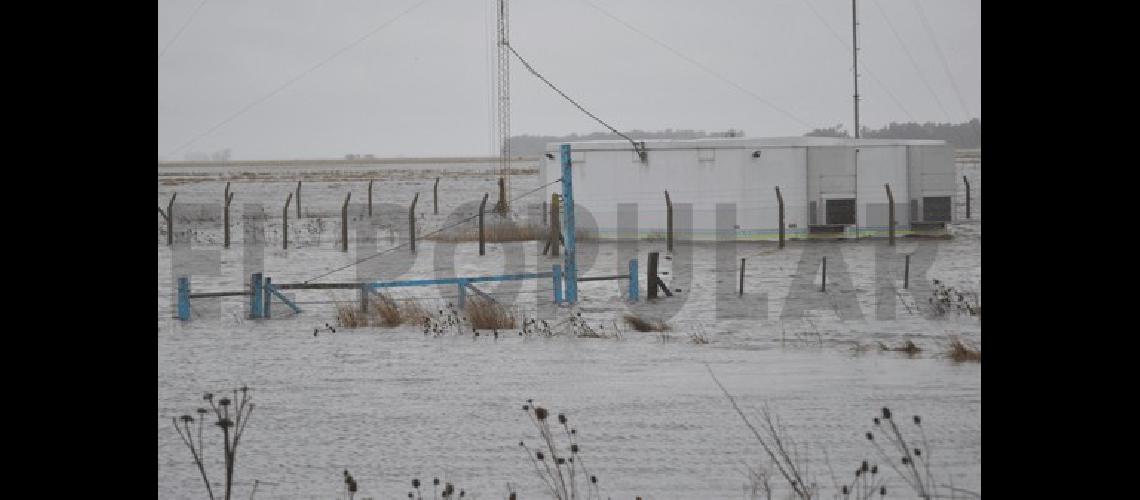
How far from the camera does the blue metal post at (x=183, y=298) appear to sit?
21344 millimetres

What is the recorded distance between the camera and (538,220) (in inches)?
1902

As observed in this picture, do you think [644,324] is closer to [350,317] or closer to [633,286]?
[633,286]

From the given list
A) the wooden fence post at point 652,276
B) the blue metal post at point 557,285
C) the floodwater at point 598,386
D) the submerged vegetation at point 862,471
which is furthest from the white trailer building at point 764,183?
the submerged vegetation at point 862,471

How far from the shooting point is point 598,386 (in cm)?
1462

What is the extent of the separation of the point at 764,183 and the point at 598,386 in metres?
21.9

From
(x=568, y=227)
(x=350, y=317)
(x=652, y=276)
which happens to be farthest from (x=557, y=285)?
(x=350, y=317)

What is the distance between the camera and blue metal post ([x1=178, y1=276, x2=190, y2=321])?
21344 millimetres

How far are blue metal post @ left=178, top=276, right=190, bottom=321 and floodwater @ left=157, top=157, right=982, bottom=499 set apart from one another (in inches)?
7.2

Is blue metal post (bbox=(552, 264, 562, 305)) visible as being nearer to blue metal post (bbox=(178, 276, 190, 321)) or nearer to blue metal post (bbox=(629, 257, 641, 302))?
blue metal post (bbox=(629, 257, 641, 302))

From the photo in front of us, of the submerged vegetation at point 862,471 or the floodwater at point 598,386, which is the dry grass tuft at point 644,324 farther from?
the submerged vegetation at point 862,471

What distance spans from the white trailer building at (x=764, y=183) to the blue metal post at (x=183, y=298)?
17.0 meters
